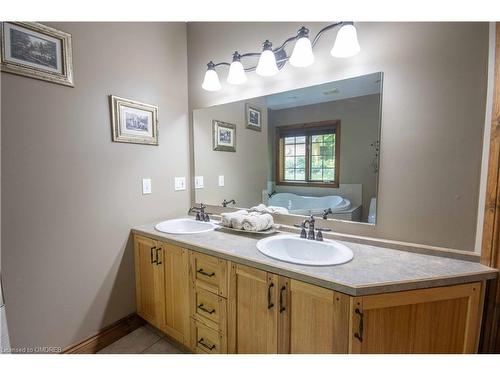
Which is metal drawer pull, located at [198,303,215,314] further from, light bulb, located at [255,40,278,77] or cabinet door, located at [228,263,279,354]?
light bulb, located at [255,40,278,77]

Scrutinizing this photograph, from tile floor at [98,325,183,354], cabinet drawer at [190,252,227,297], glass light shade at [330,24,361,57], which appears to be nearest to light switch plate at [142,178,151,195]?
cabinet drawer at [190,252,227,297]

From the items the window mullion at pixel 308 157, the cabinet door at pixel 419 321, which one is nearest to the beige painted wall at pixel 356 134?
the window mullion at pixel 308 157

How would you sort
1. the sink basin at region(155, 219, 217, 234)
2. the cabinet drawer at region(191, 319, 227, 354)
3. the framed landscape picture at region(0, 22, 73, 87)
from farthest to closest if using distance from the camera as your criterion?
A: the sink basin at region(155, 219, 217, 234) < the cabinet drawer at region(191, 319, 227, 354) < the framed landscape picture at region(0, 22, 73, 87)

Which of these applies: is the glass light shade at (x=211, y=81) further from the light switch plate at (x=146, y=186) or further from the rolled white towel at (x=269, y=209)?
the rolled white towel at (x=269, y=209)

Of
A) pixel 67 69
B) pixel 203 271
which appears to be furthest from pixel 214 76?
pixel 203 271

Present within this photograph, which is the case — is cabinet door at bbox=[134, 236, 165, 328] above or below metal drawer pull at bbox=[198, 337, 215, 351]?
above

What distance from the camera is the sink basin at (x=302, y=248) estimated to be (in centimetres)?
122

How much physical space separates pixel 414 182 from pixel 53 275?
83.7 inches

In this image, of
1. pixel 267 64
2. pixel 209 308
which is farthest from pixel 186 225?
pixel 267 64

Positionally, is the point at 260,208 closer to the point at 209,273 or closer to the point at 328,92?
the point at 209,273

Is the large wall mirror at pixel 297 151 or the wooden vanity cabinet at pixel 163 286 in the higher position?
the large wall mirror at pixel 297 151

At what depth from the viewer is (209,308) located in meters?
1.30

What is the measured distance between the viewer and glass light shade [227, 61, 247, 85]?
1663mm

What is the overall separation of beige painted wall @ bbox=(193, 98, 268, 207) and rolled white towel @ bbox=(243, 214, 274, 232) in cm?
27
